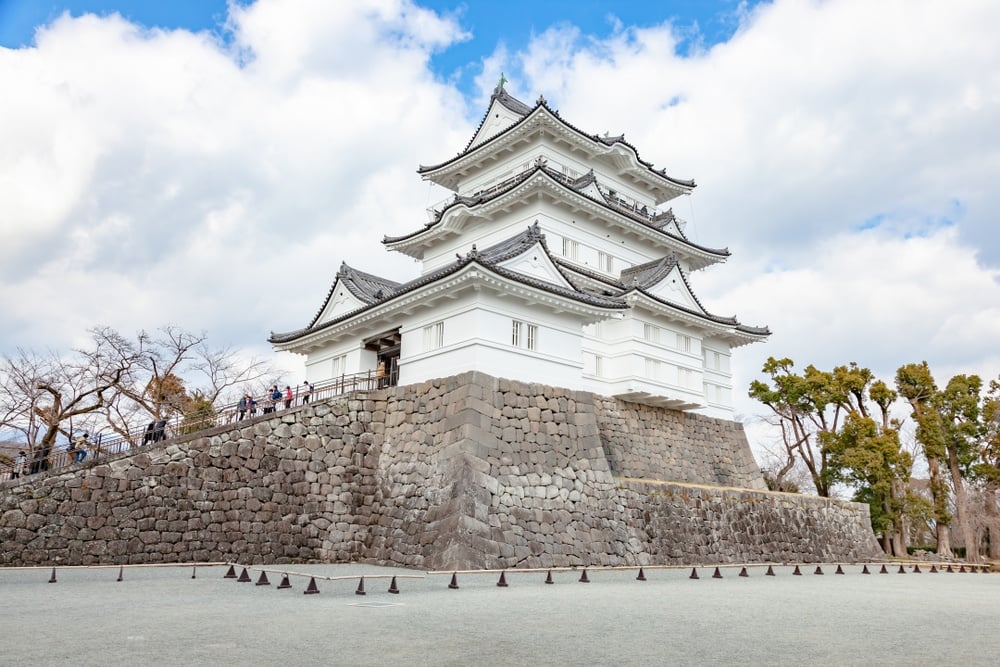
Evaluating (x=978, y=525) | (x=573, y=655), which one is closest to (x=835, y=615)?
(x=573, y=655)

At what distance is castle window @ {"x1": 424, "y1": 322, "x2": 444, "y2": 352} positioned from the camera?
1752 centimetres

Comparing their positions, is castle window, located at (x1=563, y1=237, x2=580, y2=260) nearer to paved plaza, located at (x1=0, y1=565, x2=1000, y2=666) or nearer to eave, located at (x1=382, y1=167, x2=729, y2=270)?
eave, located at (x1=382, y1=167, x2=729, y2=270)

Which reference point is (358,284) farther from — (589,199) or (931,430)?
(931,430)

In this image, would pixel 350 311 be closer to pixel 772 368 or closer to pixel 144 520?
pixel 144 520

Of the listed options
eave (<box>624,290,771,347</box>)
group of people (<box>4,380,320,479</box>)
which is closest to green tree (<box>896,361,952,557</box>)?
eave (<box>624,290,771,347</box>)

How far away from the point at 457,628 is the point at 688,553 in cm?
1305

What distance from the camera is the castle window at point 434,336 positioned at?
1752cm

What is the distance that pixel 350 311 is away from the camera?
65.8 ft

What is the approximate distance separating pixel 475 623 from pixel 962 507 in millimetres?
29968

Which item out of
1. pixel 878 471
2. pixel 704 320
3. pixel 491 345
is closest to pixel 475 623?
pixel 491 345

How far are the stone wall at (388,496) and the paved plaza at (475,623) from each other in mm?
1619

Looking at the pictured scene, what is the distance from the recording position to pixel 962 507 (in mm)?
29422

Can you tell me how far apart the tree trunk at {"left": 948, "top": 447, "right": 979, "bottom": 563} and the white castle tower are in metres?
11.7

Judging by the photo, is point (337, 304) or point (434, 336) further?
point (337, 304)
